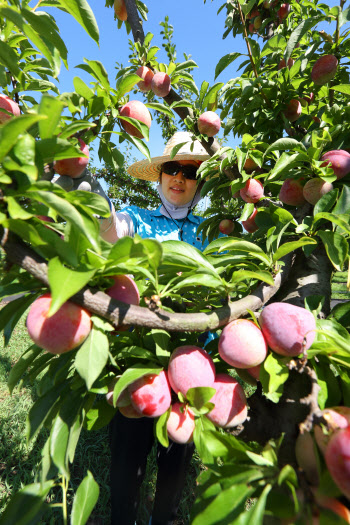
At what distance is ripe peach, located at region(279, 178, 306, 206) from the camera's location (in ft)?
2.85

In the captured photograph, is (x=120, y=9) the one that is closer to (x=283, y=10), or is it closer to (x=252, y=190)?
(x=283, y=10)

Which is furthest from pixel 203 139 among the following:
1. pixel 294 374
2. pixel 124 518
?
pixel 124 518

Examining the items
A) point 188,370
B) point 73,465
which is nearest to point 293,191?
point 188,370

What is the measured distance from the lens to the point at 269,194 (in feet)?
3.55

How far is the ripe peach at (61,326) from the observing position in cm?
46

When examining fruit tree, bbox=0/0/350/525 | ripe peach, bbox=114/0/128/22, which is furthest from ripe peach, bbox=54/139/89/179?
ripe peach, bbox=114/0/128/22

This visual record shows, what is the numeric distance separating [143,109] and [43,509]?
2.99 feet

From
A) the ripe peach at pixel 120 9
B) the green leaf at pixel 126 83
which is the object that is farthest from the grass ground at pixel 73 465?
the ripe peach at pixel 120 9

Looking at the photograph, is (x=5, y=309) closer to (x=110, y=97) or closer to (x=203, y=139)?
(x=110, y=97)

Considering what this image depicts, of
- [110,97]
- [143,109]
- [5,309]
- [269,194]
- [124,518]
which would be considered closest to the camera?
[5,309]

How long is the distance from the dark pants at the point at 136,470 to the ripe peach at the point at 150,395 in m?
0.81

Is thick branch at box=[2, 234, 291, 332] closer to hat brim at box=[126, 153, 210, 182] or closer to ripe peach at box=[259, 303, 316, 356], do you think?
ripe peach at box=[259, 303, 316, 356]

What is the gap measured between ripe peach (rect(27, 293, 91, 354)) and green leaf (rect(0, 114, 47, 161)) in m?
0.24

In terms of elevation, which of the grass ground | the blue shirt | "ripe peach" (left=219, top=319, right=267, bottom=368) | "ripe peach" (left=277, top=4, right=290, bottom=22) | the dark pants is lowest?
the grass ground
